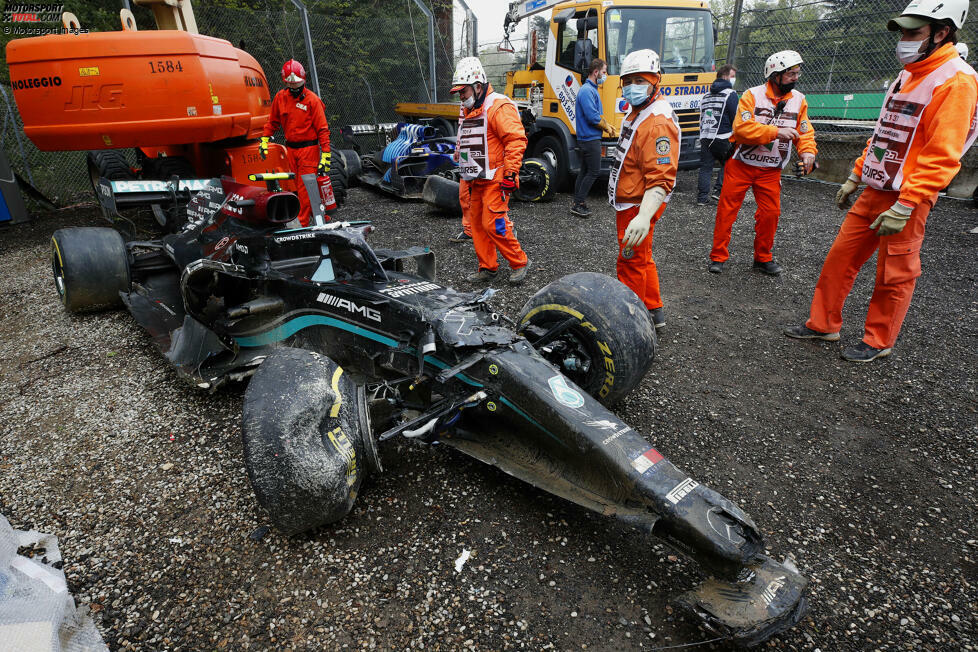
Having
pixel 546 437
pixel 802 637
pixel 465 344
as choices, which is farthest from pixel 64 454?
pixel 802 637

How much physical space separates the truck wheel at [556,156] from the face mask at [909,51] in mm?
5518

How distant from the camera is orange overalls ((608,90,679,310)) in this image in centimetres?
375

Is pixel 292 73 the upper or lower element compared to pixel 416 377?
upper

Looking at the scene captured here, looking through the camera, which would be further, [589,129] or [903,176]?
[589,129]

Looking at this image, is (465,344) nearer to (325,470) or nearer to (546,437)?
(546,437)

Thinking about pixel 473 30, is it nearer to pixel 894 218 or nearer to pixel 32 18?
pixel 32 18

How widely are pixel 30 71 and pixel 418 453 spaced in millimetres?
5293

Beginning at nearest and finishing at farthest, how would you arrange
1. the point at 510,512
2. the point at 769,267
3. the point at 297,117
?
the point at 510,512 → the point at 769,267 → the point at 297,117

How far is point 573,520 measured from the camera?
255 centimetres

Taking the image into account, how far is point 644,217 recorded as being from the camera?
3.75m

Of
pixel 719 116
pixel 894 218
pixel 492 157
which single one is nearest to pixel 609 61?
pixel 719 116

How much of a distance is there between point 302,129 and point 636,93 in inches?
190

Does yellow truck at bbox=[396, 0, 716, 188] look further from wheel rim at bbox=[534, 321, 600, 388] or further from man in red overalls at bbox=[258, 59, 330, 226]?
wheel rim at bbox=[534, 321, 600, 388]

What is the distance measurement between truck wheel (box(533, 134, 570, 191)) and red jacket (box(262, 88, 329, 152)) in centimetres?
382
